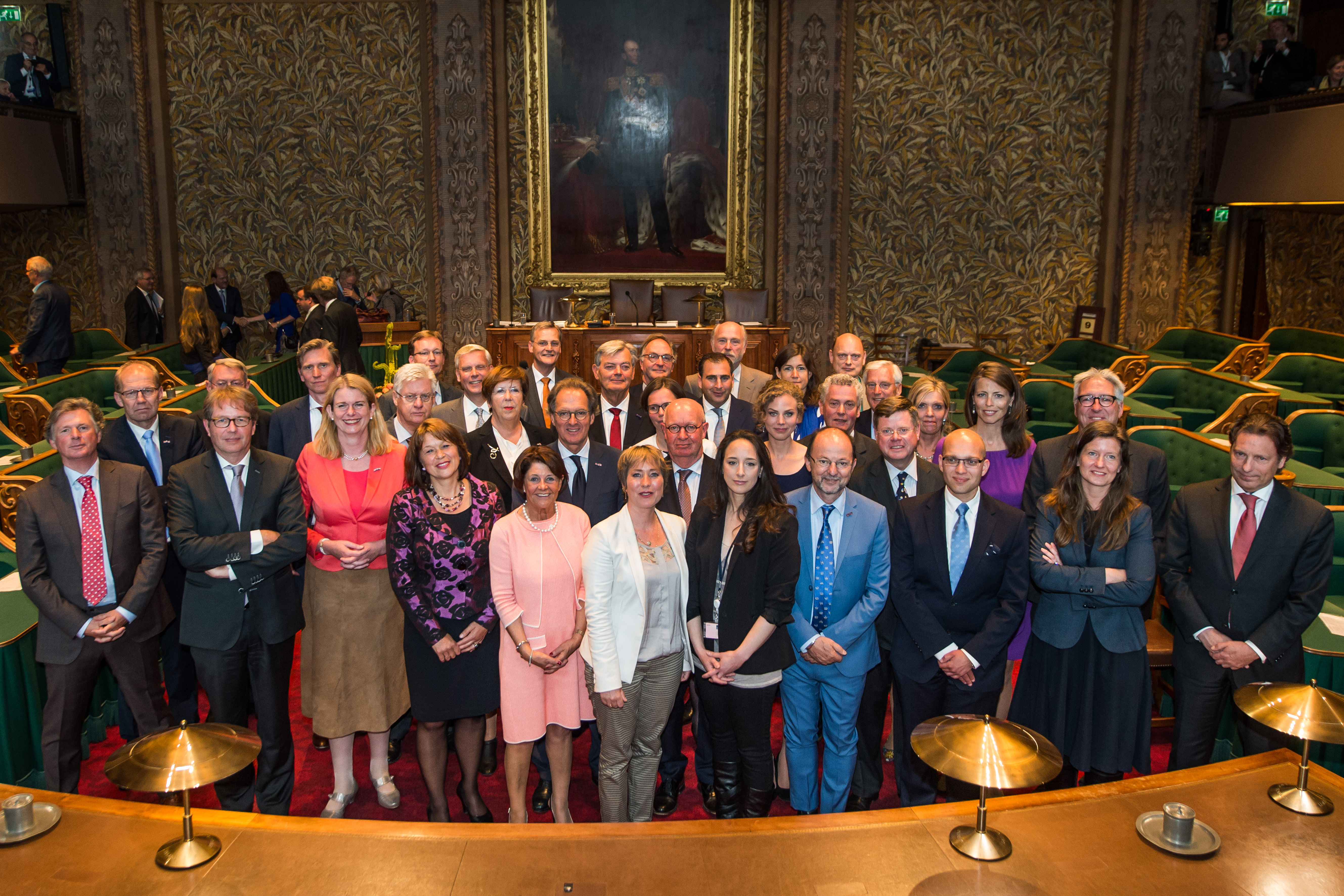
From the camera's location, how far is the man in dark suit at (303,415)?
4.54 m

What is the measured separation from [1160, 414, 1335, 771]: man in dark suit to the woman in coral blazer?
9.15 ft

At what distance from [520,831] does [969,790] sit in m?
1.79

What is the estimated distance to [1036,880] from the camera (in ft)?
7.55

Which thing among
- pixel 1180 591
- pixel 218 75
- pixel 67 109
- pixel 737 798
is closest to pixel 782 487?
pixel 737 798

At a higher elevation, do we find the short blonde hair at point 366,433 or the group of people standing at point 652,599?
the short blonde hair at point 366,433

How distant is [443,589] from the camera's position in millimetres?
3438

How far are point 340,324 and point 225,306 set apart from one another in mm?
3771

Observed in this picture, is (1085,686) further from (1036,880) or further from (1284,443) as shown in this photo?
(1036,880)

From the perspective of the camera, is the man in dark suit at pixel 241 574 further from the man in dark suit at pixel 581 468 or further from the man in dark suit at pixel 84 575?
the man in dark suit at pixel 581 468

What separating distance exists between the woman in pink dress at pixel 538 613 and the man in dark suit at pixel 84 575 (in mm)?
1266

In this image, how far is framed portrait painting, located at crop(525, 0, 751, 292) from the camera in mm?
11203

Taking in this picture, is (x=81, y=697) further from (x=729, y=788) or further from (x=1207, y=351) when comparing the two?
(x=1207, y=351)

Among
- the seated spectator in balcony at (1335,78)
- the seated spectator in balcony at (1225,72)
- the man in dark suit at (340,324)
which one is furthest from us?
the seated spectator in balcony at (1225,72)

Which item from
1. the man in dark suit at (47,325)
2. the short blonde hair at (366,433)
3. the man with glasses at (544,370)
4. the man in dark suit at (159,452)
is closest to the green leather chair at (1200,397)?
the man with glasses at (544,370)
